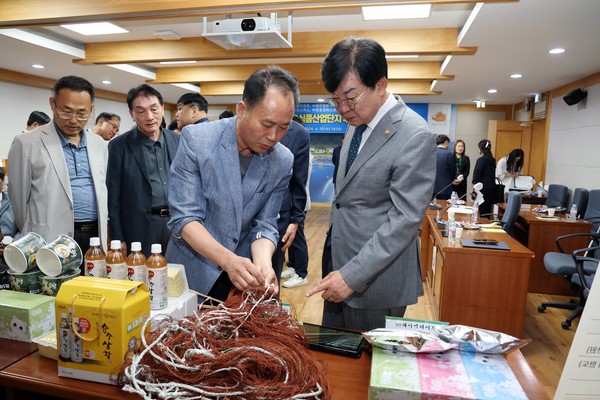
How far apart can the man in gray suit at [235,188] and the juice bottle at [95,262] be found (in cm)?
25

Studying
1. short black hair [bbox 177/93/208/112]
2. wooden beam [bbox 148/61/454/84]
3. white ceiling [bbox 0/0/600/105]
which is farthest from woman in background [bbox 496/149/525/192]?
short black hair [bbox 177/93/208/112]

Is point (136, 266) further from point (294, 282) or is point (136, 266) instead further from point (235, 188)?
point (294, 282)

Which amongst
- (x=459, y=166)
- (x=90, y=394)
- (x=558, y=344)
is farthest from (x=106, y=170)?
(x=459, y=166)

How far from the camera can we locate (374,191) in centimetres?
146

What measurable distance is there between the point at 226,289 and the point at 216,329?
59 cm

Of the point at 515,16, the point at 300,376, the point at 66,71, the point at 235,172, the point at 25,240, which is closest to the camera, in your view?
the point at 300,376

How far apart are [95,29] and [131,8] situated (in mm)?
2011

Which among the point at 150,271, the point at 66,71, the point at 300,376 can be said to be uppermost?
the point at 66,71

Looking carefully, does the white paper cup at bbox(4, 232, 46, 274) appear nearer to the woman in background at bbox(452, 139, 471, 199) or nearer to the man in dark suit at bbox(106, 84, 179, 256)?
the man in dark suit at bbox(106, 84, 179, 256)

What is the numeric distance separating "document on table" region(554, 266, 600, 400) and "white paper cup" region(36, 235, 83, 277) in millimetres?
1339

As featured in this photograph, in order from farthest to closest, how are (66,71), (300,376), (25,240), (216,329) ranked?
(66,71) → (25,240) → (216,329) → (300,376)

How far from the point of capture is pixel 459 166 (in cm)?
742

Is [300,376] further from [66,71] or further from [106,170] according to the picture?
[66,71]

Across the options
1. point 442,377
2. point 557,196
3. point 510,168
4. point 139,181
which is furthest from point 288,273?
point 510,168
